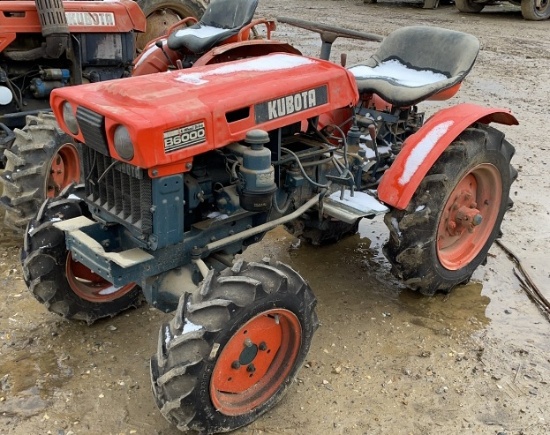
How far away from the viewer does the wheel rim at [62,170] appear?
13.9 feet

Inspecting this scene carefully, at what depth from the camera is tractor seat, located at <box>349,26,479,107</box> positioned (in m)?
3.62

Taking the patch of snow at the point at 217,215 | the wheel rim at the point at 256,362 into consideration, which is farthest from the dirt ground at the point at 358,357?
the patch of snow at the point at 217,215

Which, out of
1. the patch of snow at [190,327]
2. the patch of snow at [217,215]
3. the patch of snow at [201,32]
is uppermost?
the patch of snow at [201,32]

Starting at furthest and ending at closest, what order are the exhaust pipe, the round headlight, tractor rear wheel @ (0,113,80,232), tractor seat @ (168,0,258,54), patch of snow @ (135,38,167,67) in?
1. patch of snow @ (135,38,167,67)
2. tractor seat @ (168,0,258,54)
3. the exhaust pipe
4. tractor rear wheel @ (0,113,80,232)
5. the round headlight

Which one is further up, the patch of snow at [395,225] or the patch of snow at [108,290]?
the patch of snow at [395,225]

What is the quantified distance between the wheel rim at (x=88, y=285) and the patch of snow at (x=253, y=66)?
3.51 ft

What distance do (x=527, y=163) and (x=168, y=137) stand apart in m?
4.37

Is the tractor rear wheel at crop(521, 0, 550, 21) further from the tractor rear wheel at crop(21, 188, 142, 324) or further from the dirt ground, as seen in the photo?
the tractor rear wheel at crop(21, 188, 142, 324)

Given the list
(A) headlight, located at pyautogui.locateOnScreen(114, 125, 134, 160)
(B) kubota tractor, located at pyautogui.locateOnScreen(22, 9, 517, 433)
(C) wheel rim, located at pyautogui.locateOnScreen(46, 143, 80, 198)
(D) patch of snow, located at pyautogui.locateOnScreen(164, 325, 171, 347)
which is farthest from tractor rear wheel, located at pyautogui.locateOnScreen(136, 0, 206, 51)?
(D) patch of snow, located at pyautogui.locateOnScreen(164, 325, 171, 347)

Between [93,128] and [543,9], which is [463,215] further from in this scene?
[543,9]

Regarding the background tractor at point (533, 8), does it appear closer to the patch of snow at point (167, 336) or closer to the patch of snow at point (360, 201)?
the patch of snow at point (360, 201)

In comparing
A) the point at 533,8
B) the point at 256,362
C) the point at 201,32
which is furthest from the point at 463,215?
the point at 533,8

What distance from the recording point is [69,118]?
2.80 metres

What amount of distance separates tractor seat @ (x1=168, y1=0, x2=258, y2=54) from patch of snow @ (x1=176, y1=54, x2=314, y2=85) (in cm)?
203
